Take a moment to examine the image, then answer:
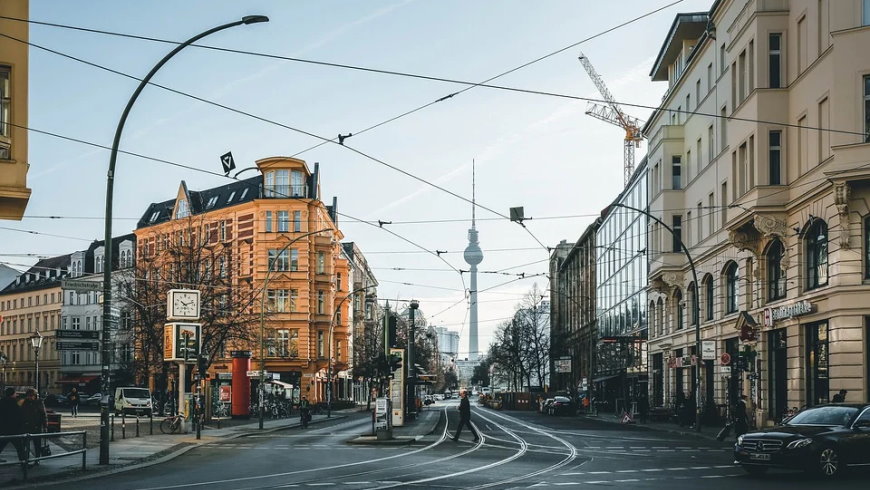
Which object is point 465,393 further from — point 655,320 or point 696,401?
point 655,320

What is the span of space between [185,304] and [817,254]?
851 inches

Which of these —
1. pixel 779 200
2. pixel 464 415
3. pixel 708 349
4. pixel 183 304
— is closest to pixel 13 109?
pixel 183 304

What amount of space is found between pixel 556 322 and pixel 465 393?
9727cm

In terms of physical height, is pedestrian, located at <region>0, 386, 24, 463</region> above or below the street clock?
below

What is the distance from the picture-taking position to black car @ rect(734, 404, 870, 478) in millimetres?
20594

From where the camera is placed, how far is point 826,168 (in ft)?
114

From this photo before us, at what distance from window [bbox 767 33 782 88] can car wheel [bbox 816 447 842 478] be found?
874 inches

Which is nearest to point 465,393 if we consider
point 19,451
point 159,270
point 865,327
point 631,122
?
point 865,327

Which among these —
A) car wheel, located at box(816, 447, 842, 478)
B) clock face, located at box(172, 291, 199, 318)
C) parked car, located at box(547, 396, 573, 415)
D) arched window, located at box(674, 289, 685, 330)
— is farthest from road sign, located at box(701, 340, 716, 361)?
parked car, located at box(547, 396, 573, 415)

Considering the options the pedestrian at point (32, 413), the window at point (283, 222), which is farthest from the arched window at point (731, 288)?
the window at point (283, 222)

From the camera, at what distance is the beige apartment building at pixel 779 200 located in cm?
3388

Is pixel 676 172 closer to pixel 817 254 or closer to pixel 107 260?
pixel 817 254

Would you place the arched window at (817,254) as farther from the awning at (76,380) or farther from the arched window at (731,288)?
the awning at (76,380)

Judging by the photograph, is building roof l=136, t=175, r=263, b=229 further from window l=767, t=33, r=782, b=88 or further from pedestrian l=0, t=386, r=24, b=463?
pedestrian l=0, t=386, r=24, b=463
